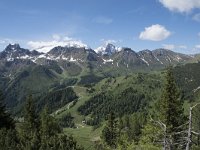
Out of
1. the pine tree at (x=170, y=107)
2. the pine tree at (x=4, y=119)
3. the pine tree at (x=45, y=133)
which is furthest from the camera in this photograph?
the pine tree at (x=4, y=119)

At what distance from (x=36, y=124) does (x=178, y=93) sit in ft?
142

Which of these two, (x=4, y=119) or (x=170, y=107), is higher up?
(x=170, y=107)

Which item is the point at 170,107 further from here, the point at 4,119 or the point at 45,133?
Result: the point at 4,119

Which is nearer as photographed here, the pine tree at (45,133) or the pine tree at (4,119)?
the pine tree at (45,133)

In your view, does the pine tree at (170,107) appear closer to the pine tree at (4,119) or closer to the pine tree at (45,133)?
the pine tree at (45,133)

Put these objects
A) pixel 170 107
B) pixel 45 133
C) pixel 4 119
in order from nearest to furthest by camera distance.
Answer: pixel 170 107 < pixel 45 133 < pixel 4 119

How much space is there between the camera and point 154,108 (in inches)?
2229

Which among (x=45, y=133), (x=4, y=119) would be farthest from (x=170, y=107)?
(x=4, y=119)

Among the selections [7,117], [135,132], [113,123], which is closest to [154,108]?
[7,117]

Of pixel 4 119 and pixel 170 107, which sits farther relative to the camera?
pixel 4 119

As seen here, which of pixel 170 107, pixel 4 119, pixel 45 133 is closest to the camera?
pixel 170 107

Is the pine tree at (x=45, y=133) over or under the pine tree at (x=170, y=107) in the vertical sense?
under

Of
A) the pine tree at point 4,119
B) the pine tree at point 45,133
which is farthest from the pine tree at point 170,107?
the pine tree at point 4,119

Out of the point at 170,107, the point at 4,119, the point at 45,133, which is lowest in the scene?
the point at 45,133
